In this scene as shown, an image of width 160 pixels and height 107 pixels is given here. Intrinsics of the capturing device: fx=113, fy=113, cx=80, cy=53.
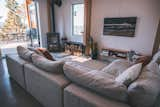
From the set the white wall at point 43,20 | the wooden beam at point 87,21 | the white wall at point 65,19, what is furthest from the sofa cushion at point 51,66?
the white wall at point 43,20

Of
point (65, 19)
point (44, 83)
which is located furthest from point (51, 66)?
point (65, 19)

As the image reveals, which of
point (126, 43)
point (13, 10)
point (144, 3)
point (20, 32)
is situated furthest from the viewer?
point (20, 32)

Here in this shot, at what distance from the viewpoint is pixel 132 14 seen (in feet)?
10.5

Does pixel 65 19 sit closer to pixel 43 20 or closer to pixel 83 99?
pixel 43 20

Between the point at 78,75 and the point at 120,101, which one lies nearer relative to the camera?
the point at 120,101

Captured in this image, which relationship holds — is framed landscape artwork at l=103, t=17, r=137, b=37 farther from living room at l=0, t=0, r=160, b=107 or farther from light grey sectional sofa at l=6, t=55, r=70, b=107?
light grey sectional sofa at l=6, t=55, r=70, b=107

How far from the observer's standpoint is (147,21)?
9.98ft

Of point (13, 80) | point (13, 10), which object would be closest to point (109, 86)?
point (13, 80)

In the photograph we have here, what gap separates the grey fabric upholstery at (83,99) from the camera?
3.38ft

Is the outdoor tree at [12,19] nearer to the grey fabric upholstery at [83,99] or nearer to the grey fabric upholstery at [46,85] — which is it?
the grey fabric upholstery at [46,85]

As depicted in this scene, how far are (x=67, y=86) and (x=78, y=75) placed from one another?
0.19 meters

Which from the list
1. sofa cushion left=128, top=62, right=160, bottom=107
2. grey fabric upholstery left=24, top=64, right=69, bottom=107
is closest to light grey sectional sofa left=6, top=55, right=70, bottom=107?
grey fabric upholstery left=24, top=64, right=69, bottom=107

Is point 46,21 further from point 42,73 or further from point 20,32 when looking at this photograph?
point 42,73

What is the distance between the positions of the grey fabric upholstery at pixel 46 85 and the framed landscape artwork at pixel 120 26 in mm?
2655
